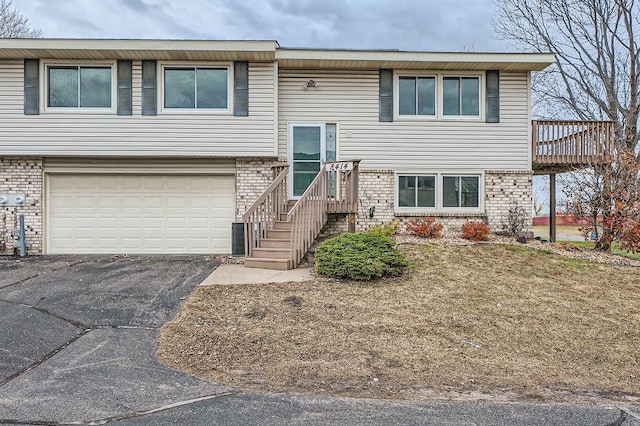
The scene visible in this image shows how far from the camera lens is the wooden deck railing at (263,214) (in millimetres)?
9266

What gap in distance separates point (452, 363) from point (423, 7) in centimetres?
2621

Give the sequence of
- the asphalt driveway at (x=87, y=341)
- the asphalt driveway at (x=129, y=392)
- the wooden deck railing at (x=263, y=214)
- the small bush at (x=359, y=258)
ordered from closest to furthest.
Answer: the asphalt driveway at (x=129, y=392), the asphalt driveway at (x=87, y=341), the small bush at (x=359, y=258), the wooden deck railing at (x=263, y=214)

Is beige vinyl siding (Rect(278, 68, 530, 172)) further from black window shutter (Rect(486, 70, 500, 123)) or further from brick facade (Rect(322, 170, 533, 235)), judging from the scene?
brick facade (Rect(322, 170, 533, 235))

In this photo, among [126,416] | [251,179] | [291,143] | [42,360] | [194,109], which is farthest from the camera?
[291,143]

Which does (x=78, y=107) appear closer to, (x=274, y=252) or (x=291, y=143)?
(x=291, y=143)

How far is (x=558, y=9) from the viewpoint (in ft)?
67.5

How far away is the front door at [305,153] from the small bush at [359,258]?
330 centimetres

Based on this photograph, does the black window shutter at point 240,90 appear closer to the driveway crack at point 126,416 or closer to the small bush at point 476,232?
the small bush at point 476,232

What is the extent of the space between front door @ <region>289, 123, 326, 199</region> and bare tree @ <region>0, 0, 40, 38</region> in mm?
18001

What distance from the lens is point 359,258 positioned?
26.1 ft

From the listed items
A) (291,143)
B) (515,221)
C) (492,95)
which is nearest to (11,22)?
(291,143)

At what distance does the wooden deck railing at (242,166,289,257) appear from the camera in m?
9.27

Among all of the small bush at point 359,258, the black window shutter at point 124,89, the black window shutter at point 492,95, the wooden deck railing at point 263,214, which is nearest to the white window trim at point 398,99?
the black window shutter at point 492,95

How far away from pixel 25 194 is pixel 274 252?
6.73 m
